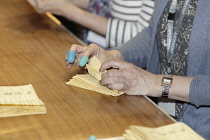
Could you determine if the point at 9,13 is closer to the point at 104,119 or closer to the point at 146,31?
the point at 146,31

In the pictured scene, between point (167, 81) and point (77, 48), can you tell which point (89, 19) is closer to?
point (77, 48)

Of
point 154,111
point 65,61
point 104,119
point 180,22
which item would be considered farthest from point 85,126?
point 180,22

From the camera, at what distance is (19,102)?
4.91 ft

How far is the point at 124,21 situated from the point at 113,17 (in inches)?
4.0

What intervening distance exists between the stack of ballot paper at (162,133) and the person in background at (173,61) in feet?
1.18

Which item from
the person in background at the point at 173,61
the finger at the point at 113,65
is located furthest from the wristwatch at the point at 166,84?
the finger at the point at 113,65

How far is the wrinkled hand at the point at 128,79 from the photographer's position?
5.45 ft

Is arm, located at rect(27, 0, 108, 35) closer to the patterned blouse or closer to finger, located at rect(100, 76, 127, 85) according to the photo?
the patterned blouse

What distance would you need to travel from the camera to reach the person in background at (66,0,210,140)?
1.68m

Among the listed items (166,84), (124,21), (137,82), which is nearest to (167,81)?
(166,84)

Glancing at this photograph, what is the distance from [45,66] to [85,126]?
55cm

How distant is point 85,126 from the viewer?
1411 millimetres

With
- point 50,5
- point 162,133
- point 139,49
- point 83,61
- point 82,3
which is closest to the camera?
point 162,133

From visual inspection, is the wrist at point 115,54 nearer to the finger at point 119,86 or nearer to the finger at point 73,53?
the finger at point 73,53
